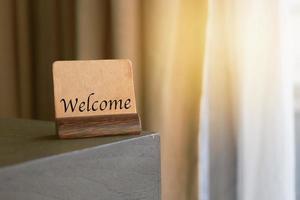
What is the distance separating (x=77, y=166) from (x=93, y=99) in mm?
107

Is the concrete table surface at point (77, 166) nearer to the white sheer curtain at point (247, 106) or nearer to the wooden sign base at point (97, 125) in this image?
the wooden sign base at point (97, 125)

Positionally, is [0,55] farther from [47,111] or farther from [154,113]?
[154,113]

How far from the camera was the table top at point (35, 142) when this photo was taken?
498 millimetres

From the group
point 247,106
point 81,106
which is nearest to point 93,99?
point 81,106

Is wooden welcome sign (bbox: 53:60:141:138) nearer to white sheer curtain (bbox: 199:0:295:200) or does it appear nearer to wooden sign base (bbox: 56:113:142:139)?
wooden sign base (bbox: 56:113:142:139)

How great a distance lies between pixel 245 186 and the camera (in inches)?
38.2

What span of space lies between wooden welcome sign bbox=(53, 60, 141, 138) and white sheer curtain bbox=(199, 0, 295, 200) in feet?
1.39

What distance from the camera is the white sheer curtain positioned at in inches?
36.4

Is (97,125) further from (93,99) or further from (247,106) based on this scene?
(247,106)

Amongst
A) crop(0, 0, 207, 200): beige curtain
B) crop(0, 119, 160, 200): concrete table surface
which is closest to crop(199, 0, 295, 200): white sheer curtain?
crop(0, 0, 207, 200): beige curtain

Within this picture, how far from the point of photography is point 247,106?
96cm

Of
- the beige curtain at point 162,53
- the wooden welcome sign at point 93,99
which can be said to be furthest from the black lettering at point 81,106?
the beige curtain at point 162,53

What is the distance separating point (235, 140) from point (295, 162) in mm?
126

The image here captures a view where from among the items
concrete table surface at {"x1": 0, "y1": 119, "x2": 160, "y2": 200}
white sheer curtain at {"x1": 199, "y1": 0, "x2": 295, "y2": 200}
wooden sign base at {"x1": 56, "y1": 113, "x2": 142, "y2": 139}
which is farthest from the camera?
white sheer curtain at {"x1": 199, "y1": 0, "x2": 295, "y2": 200}
